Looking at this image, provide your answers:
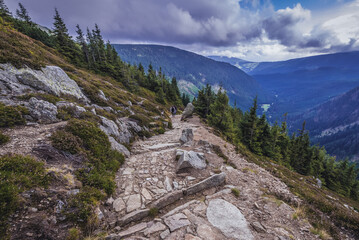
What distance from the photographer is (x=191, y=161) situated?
28.3ft

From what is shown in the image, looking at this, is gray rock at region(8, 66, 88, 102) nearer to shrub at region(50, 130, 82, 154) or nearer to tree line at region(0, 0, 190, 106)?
shrub at region(50, 130, 82, 154)

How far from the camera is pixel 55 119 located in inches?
343

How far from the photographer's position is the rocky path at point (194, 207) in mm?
4922

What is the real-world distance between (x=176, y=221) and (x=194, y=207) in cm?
109

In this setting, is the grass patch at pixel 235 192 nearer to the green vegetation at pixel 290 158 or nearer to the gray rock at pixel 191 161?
the gray rock at pixel 191 161

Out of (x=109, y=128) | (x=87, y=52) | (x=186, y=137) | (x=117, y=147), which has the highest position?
(x=87, y=52)

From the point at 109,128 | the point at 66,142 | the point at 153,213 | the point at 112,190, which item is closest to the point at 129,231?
the point at 153,213

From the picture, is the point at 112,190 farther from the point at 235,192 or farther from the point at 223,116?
the point at 223,116

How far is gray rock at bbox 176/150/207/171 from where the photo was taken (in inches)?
327

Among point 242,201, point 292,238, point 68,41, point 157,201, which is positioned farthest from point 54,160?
point 68,41

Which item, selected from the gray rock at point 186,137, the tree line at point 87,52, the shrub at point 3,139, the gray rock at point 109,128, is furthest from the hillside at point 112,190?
the tree line at point 87,52

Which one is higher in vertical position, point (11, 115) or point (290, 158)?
point (11, 115)

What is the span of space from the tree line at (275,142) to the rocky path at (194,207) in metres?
20.2

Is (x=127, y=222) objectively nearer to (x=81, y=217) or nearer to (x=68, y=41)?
(x=81, y=217)
